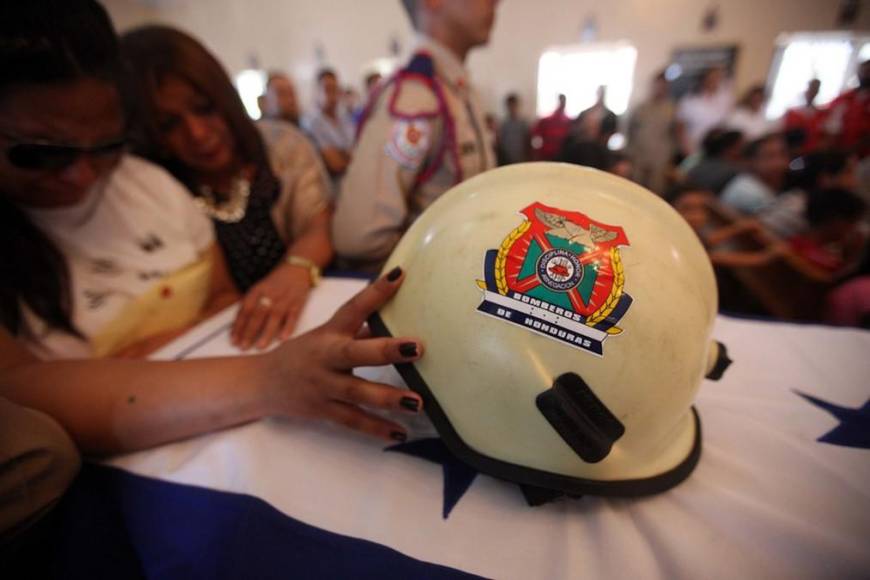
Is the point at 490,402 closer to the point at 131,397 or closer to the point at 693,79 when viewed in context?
the point at 131,397

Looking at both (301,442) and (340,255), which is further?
(340,255)

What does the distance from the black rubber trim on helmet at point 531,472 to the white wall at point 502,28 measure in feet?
18.7

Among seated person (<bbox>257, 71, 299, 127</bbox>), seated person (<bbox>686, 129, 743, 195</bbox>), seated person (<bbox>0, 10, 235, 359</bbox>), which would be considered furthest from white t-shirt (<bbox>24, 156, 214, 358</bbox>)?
seated person (<bbox>686, 129, 743, 195</bbox>)

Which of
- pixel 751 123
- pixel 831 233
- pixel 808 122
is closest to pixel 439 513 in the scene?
pixel 831 233

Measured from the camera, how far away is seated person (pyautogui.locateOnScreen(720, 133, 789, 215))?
7.68ft

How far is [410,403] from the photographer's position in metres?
0.42

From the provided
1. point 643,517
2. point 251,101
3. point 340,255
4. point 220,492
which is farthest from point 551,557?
point 251,101

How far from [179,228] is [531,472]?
884mm

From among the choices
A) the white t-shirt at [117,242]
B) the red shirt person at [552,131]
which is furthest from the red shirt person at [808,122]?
the white t-shirt at [117,242]

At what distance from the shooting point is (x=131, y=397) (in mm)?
477

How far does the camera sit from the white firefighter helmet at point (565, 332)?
1.23ft

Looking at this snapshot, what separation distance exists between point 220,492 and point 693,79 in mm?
6198

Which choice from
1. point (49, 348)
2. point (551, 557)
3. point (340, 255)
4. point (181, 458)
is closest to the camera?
point (551, 557)

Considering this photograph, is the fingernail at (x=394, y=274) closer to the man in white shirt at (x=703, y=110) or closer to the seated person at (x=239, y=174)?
the seated person at (x=239, y=174)
